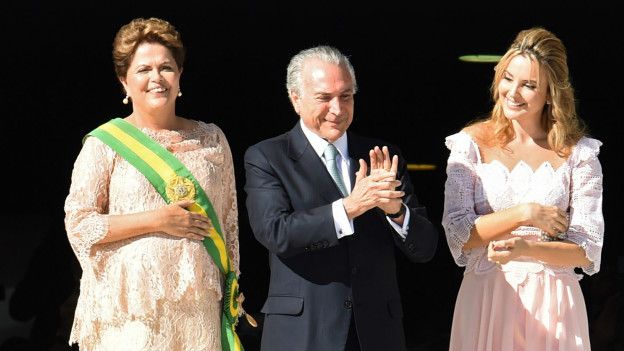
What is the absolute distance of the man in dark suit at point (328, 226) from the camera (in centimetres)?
469

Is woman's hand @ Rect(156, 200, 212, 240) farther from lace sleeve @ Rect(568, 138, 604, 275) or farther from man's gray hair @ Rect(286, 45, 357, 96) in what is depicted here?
lace sleeve @ Rect(568, 138, 604, 275)

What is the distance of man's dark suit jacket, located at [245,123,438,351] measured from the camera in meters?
4.72

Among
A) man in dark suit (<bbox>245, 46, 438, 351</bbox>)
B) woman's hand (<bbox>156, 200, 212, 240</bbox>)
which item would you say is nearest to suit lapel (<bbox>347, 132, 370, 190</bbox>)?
man in dark suit (<bbox>245, 46, 438, 351</bbox>)

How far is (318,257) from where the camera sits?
15.8ft

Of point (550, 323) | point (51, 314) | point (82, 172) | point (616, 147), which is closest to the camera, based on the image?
point (82, 172)

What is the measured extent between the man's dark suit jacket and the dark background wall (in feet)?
7.45

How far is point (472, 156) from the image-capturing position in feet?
17.4

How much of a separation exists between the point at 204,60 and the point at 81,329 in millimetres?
→ 2451

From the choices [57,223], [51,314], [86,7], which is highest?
[86,7]

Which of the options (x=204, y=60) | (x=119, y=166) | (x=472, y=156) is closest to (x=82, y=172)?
(x=119, y=166)

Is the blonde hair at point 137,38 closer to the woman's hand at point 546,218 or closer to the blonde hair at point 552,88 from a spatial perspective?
the blonde hair at point 552,88

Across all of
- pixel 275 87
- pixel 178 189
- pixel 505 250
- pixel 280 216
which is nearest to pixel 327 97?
pixel 280 216

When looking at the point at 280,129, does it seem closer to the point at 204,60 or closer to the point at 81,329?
the point at 204,60

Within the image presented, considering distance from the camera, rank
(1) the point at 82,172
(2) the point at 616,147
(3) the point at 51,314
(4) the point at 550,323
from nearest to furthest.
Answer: (1) the point at 82,172, (4) the point at 550,323, (3) the point at 51,314, (2) the point at 616,147
